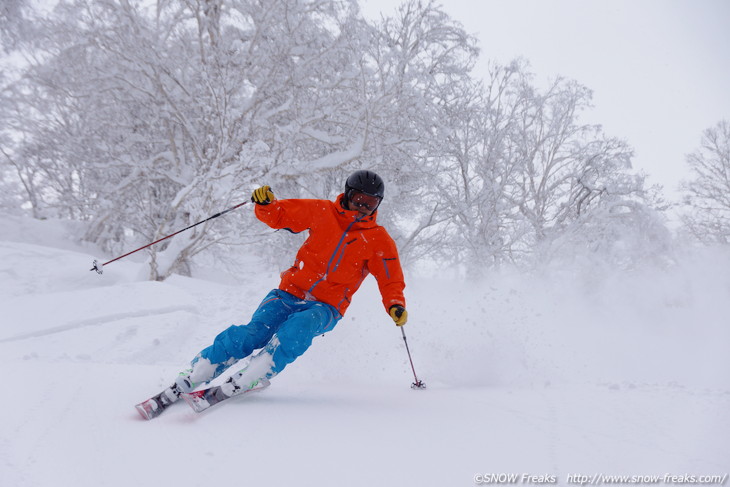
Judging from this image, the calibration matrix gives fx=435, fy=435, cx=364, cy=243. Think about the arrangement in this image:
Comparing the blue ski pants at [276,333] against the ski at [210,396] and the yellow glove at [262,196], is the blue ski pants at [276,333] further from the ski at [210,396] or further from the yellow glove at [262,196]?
the yellow glove at [262,196]

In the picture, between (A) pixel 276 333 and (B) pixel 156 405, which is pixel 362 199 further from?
(B) pixel 156 405

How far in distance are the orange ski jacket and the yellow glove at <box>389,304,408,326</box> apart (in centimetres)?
4

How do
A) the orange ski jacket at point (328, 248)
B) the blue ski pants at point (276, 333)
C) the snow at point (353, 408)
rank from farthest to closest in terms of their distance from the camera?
the orange ski jacket at point (328, 248)
the blue ski pants at point (276, 333)
the snow at point (353, 408)

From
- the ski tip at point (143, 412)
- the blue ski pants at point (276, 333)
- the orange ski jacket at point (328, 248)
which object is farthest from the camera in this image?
the orange ski jacket at point (328, 248)

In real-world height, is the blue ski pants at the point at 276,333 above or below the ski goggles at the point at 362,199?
below

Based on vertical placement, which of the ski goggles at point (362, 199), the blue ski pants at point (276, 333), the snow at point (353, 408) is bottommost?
the snow at point (353, 408)

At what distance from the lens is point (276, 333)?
9.45 feet

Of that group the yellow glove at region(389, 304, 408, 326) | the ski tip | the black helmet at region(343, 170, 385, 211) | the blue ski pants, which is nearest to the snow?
the ski tip

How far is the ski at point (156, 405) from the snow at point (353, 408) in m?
0.06

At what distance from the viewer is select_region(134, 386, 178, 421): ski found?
240 cm

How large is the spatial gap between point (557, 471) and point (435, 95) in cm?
1087

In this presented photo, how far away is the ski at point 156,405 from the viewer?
2.40m

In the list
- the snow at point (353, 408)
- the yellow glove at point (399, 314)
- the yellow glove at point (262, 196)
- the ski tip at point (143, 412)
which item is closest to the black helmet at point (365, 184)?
the yellow glove at point (262, 196)

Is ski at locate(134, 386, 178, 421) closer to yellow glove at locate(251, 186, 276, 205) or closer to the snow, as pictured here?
the snow
